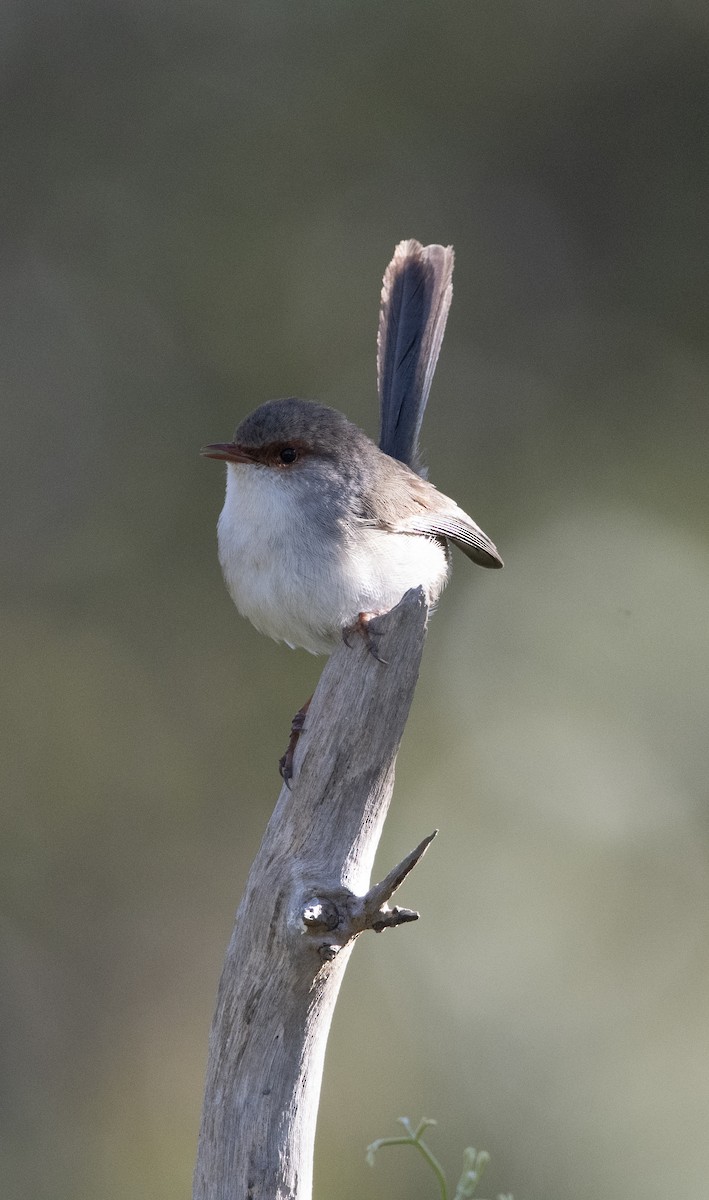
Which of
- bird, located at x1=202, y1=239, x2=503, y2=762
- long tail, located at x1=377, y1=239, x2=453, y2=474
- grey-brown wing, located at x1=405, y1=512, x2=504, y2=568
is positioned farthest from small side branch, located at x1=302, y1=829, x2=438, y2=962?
long tail, located at x1=377, y1=239, x2=453, y2=474

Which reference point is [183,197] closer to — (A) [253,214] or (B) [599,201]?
(A) [253,214]

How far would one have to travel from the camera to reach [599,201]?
7.59 meters

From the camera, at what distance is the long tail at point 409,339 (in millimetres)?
4562

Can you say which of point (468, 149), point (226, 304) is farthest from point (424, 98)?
point (226, 304)

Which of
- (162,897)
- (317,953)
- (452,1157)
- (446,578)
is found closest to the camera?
(317,953)

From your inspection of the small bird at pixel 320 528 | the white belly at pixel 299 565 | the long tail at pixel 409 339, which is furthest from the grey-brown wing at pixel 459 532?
the long tail at pixel 409 339

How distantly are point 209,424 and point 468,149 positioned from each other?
239 centimetres

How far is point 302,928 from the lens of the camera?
2.61 metres

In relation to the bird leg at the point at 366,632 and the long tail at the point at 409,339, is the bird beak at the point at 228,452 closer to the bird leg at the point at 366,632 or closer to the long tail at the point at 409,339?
the bird leg at the point at 366,632

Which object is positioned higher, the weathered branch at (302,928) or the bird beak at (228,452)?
the bird beak at (228,452)

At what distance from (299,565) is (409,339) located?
156cm

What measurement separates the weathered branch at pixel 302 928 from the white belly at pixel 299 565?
1.21 feet

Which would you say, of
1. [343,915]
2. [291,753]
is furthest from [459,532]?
[343,915]

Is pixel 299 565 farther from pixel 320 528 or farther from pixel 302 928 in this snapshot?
pixel 302 928
